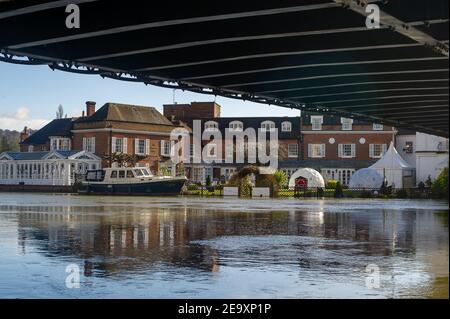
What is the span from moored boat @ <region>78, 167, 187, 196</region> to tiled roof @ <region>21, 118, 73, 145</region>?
71.6 ft

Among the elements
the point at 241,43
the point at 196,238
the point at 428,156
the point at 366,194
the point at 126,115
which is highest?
the point at 126,115

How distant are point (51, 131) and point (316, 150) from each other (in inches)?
1426

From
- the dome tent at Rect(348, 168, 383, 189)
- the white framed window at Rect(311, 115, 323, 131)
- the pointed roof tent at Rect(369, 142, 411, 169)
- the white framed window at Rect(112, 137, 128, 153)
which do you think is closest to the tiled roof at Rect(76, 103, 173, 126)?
the white framed window at Rect(112, 137, 128, 153)

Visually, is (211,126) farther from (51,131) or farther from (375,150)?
(375,150)

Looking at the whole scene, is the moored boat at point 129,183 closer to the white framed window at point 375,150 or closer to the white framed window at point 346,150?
the white framed window at point 346,150

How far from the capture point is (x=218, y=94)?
2228 cm

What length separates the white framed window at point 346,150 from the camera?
86.2 m

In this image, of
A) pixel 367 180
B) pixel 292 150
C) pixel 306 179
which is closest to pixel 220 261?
Answer: pixel 367 180

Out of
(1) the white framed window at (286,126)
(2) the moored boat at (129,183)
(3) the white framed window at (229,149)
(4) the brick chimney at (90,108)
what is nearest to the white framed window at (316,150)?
(1) the white framed window at (286,126)

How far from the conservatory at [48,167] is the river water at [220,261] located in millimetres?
54727

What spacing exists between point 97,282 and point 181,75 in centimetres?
1046

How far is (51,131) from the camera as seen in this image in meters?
88.9

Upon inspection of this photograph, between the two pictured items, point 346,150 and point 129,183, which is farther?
point 346,150
